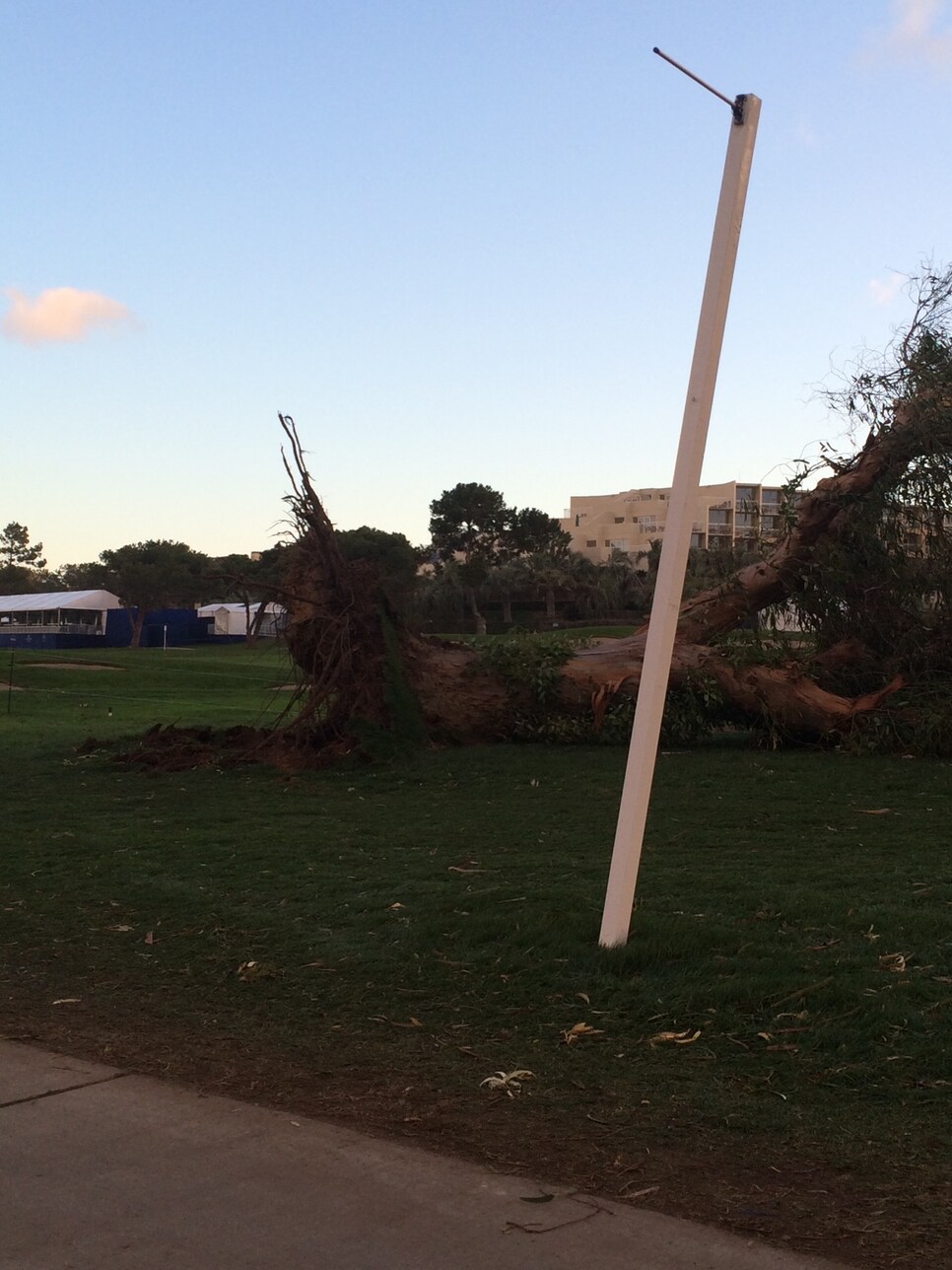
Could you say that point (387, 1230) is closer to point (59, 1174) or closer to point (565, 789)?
point (59, 1174)

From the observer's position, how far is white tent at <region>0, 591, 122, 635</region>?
214ft

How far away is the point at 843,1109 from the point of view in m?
4.30

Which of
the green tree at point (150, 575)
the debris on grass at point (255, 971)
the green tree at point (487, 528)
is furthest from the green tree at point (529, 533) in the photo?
the debris on grass at point (255, 971)

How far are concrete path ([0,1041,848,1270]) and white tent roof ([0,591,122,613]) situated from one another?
6349cm

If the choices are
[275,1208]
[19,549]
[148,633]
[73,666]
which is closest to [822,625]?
[275,1208]

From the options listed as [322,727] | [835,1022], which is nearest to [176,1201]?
[835,1022]

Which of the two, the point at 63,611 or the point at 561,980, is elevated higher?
the point at 63,611

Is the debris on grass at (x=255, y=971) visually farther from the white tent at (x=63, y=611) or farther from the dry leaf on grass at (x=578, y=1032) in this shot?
the white tent at (x=63, y=611)

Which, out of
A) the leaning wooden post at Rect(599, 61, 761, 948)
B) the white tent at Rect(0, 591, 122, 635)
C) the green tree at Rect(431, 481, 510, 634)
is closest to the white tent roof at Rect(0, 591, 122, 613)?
the white tent at Rect(0, 591, 122, 635)

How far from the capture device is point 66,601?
6494cm

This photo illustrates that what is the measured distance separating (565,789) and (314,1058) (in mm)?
6969

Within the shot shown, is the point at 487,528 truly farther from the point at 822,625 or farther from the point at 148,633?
the point at 822,625

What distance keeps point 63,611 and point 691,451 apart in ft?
208

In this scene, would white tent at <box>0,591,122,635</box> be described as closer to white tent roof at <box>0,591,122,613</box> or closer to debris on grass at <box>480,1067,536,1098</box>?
white tent roof at <box>0,591,122,613</box>
